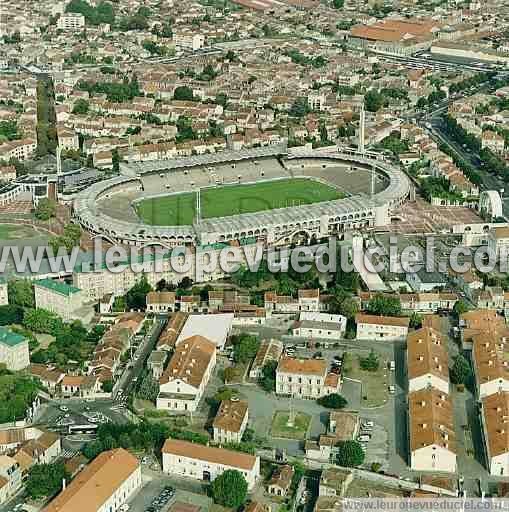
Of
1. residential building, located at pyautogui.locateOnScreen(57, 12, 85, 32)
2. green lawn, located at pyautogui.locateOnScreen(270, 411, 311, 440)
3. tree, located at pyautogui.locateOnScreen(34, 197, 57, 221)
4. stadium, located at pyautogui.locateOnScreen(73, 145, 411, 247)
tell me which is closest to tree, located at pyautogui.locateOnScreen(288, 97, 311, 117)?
stadium, located at pyautogui.locateOnScreen(73, 145, 411, 247)

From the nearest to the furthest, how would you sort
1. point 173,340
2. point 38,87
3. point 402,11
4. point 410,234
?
1. point 173,340
2. point 410,234
3. point 38,87
4. point 402,11

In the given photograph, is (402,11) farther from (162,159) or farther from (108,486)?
(108,486)

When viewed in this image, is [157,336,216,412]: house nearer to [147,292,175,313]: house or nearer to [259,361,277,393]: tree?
[259,361,277,393]: tree

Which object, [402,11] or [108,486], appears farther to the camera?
[402,11]

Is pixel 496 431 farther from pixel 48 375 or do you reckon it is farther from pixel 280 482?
pixel 48 375

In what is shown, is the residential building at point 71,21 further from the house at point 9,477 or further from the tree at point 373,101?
the house at point 9,477

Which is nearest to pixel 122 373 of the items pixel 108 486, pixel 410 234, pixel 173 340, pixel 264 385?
pixel 173 340

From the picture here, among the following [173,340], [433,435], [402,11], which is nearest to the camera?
[433,435]
